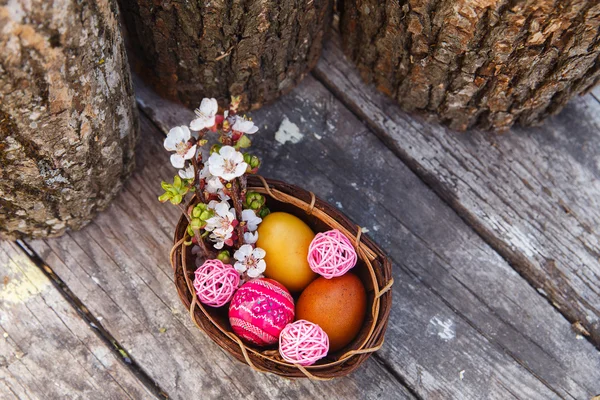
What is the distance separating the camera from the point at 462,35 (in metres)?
1.10

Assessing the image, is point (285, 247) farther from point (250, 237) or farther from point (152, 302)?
point (152, 302)

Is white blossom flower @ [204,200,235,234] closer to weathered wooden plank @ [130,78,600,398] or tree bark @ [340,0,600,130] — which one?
weathered wooden plank @ [130,78,600,398]

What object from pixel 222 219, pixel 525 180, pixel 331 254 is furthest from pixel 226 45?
pixel 525 180

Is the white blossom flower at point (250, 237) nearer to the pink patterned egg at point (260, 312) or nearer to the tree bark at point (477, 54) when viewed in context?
the pink patterned egg at point (260, 312)

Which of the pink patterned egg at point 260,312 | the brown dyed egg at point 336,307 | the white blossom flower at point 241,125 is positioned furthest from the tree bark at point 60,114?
the brown dyed egg at point 336,307

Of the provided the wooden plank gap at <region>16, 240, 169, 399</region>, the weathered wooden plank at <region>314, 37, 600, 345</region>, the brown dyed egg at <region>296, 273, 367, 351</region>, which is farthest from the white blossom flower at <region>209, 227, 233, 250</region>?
the weathered wooden plank at <region>314, 37, 600, 345</region>

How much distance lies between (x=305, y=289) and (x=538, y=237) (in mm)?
628

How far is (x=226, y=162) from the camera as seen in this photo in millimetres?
955

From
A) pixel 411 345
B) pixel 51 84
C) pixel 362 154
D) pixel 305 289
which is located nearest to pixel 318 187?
pixel 362 154

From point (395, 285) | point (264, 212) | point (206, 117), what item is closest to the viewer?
point (206, 117)

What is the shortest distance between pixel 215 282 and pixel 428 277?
0.54 meters

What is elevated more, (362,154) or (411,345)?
(362,154)

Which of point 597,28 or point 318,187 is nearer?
point 597,28

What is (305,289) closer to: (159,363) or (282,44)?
(159,363)
